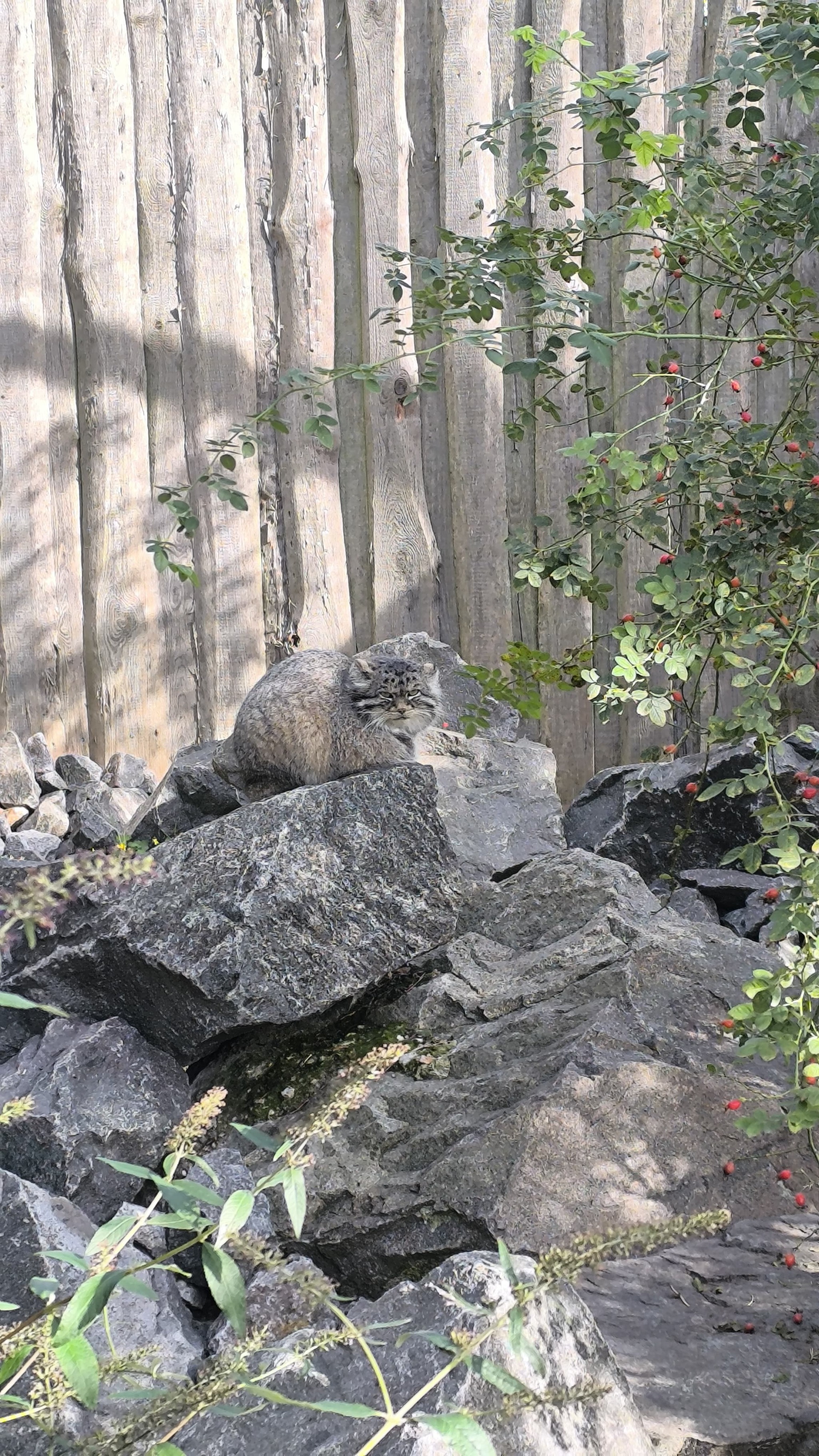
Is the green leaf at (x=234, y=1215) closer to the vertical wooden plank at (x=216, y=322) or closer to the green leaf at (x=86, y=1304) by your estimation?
the green leaf at (x=86, y=1304)

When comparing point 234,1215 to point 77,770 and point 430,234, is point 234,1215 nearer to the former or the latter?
point 77,770

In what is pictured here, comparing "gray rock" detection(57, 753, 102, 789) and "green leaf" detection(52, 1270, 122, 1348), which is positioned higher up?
"green leaf" detection(52, 1270, 122, 1348)

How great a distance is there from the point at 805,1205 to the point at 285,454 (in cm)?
494

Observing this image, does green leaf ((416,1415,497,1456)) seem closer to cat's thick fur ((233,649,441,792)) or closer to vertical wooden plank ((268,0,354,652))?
cat's thick fur ((233,649,441,792))

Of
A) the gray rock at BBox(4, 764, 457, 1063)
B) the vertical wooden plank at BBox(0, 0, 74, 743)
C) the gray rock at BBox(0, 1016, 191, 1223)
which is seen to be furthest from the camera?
the vertical wooden plank at BBox(0, 0, 74, 743)

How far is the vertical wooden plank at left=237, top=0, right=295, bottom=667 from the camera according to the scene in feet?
22.7

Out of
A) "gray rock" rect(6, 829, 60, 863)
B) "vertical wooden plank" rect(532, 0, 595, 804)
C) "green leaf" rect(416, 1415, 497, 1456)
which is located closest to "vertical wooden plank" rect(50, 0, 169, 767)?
"gray rock" rect(6, 829, 60, 863)

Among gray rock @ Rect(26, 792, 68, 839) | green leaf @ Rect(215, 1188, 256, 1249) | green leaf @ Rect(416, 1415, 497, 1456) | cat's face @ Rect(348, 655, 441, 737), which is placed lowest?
gray rock @ Rect(26, 792, 68, 839)

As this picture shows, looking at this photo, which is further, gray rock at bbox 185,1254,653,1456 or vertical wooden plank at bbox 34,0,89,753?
vertical wooden plank at bbox 34,0,89,753

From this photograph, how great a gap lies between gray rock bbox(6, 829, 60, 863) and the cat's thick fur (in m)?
1.11

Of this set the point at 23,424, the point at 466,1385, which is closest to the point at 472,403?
the point at 23,424

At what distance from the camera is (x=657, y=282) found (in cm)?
687

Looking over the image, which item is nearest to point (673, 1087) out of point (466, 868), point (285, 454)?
point (466, 868)

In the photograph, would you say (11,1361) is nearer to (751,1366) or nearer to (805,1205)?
(751,1366)
